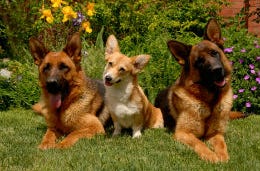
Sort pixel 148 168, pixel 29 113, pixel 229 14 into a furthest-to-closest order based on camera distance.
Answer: pixel 229 14, pixel 29 113, pixel 148 168

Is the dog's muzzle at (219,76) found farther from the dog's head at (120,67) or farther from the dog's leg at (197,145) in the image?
the dog's head at (120,67)

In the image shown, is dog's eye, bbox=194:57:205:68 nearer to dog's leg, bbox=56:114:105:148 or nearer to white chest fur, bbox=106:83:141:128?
white chest fur, bbox=106:83:141:128

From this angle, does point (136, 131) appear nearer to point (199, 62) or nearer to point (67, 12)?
point (199, 62)

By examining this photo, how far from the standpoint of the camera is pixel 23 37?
406 inches

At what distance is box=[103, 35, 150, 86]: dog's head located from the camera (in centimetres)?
550

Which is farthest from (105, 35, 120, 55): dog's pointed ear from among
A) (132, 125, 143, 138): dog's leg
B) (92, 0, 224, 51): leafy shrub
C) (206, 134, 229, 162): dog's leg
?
(92, 0, 224, 51): leafy shrub

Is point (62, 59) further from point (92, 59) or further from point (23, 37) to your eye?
point (23, 37)

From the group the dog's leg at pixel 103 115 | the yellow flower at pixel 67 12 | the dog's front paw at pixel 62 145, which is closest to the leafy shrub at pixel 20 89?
the yellow flower at pixel 67 12

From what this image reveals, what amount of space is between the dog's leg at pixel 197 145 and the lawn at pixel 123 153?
0.08 m

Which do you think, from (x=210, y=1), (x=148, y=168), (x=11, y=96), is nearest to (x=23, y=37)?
(x=11, y=96)

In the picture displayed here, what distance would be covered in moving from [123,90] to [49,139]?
1053 millimetres

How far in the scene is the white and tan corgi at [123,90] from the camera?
18.4ft

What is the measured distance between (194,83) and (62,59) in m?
1.60

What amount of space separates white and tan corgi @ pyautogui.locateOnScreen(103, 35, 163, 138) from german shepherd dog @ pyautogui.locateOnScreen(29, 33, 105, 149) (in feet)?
1.02
